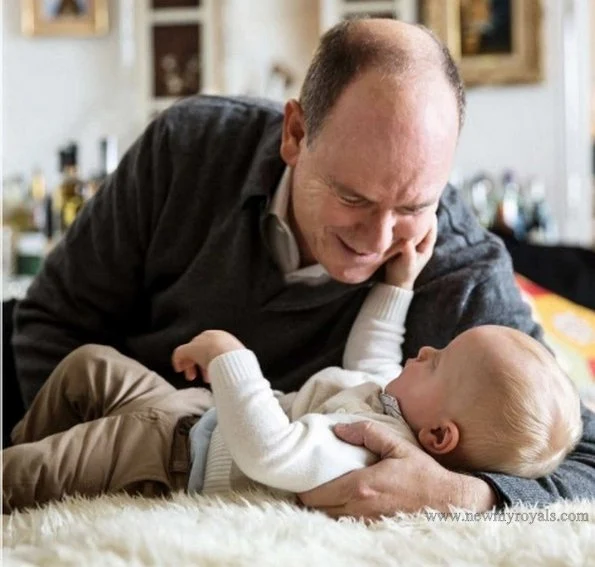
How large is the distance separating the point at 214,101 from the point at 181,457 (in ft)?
2.09

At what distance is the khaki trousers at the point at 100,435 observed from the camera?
3.59ft

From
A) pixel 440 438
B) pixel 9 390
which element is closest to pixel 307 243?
pixel 440 438

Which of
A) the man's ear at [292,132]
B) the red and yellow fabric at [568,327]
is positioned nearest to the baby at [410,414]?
the man's ear at [292,132]

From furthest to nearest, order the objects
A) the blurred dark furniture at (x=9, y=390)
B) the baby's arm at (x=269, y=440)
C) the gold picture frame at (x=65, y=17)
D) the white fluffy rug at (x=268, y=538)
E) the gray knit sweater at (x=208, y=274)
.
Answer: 1. the gold picture frame at (x=65, y=17)
2. the blurred dark furniture at (x=9, y=390)
3. the gray knit sweater at (x=208, y=274)
4. the baby's arm at (x=269, y=440)
5. the white fluffy rug at (x=268, y=538)

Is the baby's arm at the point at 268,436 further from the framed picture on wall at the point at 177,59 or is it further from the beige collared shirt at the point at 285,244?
the framed picture on wall at the point at 177,59

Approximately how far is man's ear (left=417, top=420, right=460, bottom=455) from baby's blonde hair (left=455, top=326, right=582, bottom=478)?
0.03 ft

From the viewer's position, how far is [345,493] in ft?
3.31

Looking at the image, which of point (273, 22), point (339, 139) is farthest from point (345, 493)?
point (273, 22)

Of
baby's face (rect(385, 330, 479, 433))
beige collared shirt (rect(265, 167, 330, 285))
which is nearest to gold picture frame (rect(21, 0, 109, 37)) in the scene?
beige collared shirt (rect(265, 167, 330, 285))

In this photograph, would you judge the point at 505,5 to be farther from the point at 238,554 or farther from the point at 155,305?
the point at 238,554

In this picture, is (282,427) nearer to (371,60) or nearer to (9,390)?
(371,60)

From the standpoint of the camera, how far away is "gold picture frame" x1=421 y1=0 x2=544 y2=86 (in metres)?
3.30

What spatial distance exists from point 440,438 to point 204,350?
27cm

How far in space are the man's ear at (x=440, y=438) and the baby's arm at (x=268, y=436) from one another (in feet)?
0.23
